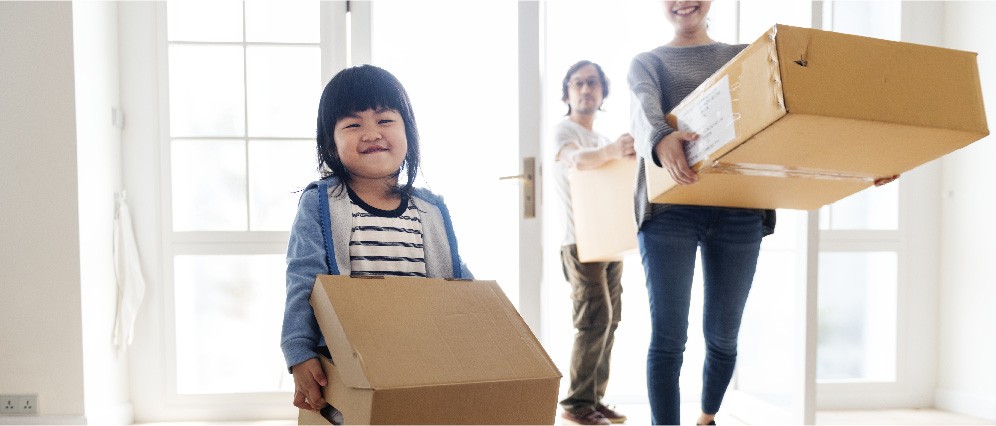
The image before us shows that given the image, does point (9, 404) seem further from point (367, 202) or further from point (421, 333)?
point (421, 333)

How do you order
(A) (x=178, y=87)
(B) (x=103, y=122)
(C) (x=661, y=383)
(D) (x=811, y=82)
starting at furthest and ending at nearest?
(A) (x=178, y=87), (B) (x=103, y=122), (C) (x=661, y=383), (D) (x=811, y=82)

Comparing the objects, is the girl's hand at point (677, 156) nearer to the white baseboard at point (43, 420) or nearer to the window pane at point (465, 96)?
the window pane at point (465, 96)

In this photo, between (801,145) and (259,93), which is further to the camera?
(259,93)

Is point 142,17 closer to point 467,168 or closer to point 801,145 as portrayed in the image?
point 467,168

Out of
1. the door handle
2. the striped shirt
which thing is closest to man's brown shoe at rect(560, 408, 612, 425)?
the door handle

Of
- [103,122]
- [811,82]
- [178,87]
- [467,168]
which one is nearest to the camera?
[811,82]

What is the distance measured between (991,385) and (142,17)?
3291 mm

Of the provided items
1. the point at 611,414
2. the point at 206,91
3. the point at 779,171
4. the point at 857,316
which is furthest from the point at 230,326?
the point at 857,316

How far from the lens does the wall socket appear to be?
1973 millimetres

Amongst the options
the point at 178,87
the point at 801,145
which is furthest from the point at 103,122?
the point at 801,145

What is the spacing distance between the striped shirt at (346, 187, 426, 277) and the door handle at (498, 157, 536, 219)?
3.28 ft

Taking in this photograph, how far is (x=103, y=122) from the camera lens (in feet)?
6.94

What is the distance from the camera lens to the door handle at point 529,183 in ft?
7.00

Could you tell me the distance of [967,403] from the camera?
7.75 ft
